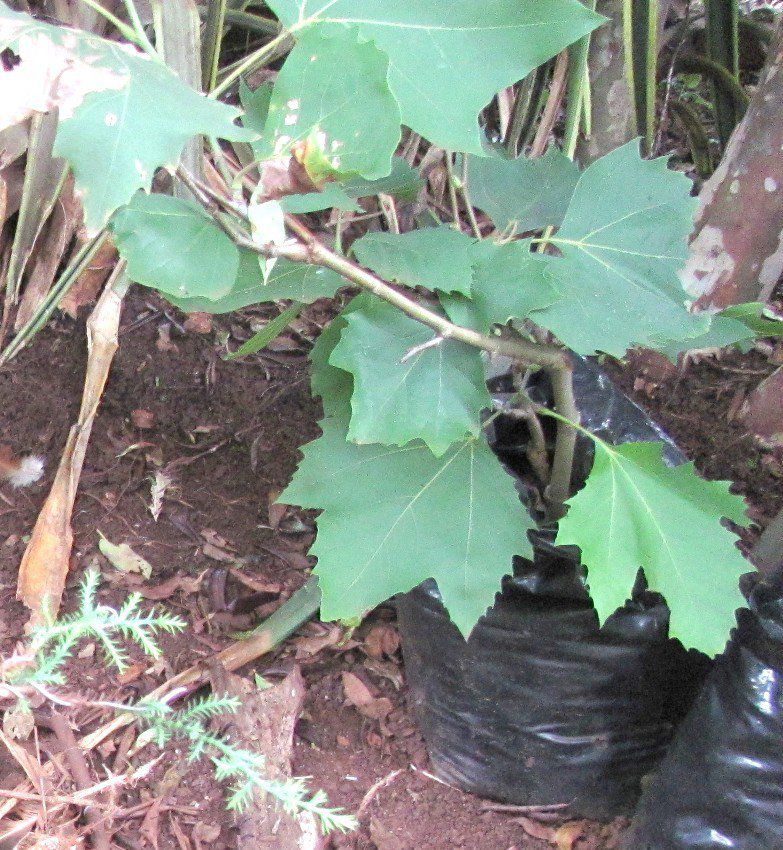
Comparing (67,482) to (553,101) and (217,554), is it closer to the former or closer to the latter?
(217,554)

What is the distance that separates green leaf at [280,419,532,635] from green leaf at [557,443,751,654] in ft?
0.39

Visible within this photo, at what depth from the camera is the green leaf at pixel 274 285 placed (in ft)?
3.10

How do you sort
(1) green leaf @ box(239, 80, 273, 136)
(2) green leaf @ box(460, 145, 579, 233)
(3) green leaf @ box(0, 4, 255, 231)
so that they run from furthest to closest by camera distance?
(2) green leaf @ box(460, 145, 579, 233) < (1) green leaf @ box(239, 80, 273, 136) < (3) green leaf @ box(0, 4, 255, 231)

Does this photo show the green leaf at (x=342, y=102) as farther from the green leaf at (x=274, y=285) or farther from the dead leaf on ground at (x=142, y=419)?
the dead leaf on ground at (x=142, y=419)

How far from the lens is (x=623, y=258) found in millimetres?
1022

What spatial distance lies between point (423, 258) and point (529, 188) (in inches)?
13.6

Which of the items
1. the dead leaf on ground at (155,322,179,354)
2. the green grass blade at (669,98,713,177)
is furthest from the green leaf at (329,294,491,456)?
the green grass blade at (669,98,713,177)

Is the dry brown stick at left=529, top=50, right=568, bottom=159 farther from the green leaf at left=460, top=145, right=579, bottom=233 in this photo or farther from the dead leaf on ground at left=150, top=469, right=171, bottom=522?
the dead leaf on ground at left=150, top=469, right=171, bottom=522

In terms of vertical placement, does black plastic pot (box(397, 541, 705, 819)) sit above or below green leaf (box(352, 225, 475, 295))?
below

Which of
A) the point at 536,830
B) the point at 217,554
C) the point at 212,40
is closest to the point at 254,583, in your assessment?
the point at 217,554

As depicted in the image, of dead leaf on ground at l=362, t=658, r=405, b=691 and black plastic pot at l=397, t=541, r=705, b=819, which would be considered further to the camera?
dead leaf on ground at l=362, t=658, r=405, b=691

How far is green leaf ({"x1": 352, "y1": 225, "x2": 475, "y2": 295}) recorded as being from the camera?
87 cm

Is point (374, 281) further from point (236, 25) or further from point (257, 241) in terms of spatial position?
point (236, 25)

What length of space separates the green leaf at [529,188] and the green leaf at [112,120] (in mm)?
615
